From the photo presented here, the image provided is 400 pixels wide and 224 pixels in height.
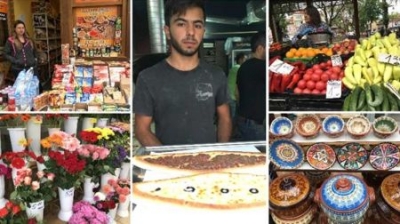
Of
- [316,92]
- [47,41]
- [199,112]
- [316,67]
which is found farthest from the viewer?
[47,41]

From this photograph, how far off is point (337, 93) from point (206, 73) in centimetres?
81

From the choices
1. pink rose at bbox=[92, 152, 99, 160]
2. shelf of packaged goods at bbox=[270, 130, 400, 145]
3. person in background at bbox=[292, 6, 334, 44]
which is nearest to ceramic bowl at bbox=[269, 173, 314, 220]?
shelf of packaged goods at bbox=[270, 130, 400, 145]

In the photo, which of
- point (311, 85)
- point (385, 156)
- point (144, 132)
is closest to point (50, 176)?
point (144, 132)

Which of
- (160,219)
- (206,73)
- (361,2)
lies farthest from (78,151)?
(361,2)

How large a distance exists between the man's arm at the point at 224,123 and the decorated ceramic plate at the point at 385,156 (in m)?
1.00

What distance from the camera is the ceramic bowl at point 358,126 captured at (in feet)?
9.76

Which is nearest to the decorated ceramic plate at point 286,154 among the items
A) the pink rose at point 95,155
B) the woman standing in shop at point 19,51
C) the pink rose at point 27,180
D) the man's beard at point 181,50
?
the man's beard at point 181,50

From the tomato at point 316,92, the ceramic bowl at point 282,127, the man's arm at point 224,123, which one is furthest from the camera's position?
the ceramic bowl at point 282,127

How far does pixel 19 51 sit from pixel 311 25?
205 cm

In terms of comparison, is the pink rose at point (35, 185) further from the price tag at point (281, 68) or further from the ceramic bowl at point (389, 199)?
the ceramic bowl at point (389, 199)

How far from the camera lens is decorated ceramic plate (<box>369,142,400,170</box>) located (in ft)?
9.73

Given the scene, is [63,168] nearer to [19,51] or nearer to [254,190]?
[19,51]

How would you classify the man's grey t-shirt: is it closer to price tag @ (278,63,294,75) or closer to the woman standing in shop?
price tag @ (278,63,294,75)

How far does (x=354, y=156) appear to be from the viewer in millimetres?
3057
